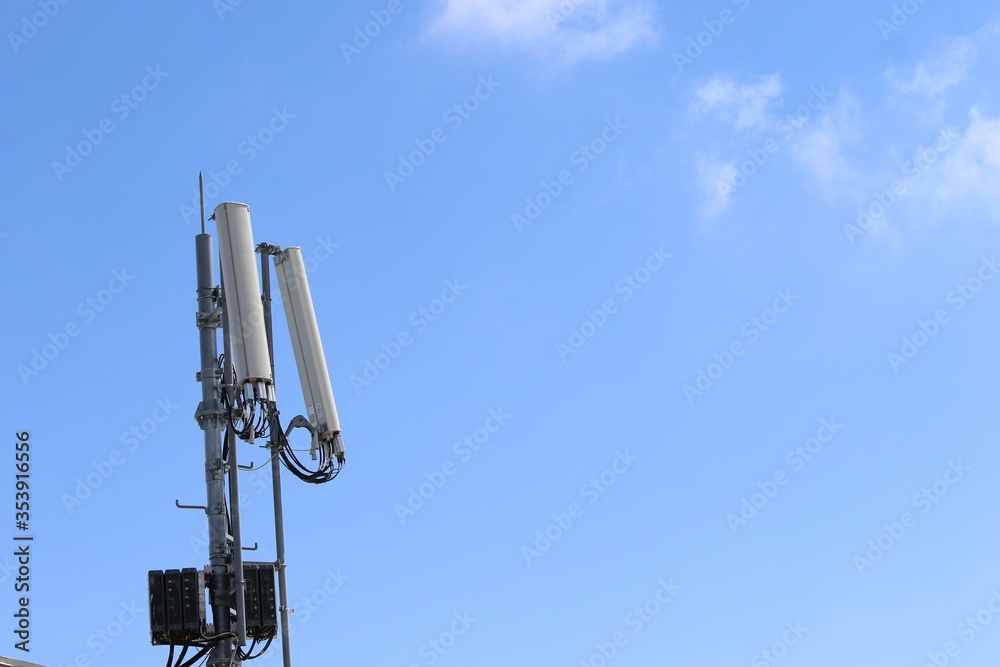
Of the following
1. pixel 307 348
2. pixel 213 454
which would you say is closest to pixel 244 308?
pixel 307 348

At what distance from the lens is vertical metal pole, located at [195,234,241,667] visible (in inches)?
661

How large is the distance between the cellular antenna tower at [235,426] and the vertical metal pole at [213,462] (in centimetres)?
1

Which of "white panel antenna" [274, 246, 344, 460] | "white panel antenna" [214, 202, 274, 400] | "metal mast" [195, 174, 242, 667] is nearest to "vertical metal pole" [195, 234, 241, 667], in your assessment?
"metal mast" [195, 174, 242, 667]

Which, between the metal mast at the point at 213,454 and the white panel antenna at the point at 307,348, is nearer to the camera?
the metal mast at the point at 213,454

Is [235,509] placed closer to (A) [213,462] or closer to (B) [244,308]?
(A) [213,462]

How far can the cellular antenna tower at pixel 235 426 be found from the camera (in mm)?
16656

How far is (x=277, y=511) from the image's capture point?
1781 centimetres

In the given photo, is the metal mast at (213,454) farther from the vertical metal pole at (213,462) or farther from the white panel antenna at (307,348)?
the white panel antenna at (307,348)

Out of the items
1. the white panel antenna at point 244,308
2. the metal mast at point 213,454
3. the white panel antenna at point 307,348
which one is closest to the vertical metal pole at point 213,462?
the metal mast at point 213,454

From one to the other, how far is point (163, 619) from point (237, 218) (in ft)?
19.5

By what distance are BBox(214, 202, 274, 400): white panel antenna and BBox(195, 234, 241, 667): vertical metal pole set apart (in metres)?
0.56

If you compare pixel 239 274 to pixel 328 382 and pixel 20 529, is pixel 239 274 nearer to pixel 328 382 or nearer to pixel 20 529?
pixel 328 382

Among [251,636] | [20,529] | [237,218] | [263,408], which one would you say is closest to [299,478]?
[263,408]

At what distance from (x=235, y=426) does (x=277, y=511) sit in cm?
142
